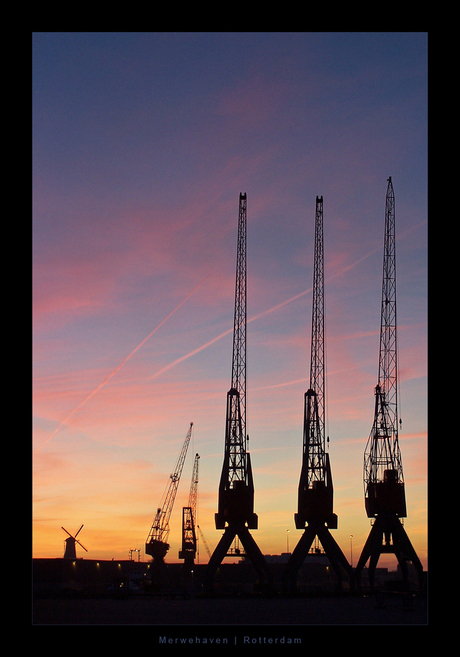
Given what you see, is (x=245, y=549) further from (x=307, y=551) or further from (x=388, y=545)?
(x=388, y=545)

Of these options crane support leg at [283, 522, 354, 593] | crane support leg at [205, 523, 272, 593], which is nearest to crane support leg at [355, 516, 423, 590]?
crane support leg at [283, 522, 354, 593]

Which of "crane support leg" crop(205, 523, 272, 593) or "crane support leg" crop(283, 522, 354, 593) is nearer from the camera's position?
"crane support leg" crop(205, 523, 272, 593)

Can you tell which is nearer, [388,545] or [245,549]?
[245,549]

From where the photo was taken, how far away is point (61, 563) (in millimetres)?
147750

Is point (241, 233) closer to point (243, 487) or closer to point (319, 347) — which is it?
point (319, 347)

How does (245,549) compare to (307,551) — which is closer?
(245,549)

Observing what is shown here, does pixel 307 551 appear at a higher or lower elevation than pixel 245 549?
lower

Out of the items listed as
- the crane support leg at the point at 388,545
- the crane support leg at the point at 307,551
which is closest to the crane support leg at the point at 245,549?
the crane support leg at the point at 307,551

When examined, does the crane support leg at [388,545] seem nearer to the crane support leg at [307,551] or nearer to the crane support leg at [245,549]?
the crane support leg at [307,551]

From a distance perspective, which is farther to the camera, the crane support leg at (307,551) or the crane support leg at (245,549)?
the crane support leg at (307,551)

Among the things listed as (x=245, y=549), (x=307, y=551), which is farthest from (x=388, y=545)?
(x=245, y=549)

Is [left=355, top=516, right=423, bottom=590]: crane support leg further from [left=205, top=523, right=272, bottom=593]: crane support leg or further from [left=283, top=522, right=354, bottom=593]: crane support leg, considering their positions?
[left=205, top=523, right=272, bottom=593]: crane support leg

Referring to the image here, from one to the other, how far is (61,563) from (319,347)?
242ft
